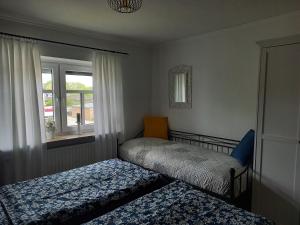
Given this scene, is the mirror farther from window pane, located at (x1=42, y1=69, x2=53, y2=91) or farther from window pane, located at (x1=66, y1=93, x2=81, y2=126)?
window pane, located at (x1=42, y1=69, x2=53, y2=91)

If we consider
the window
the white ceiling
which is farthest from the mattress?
the white ceiling

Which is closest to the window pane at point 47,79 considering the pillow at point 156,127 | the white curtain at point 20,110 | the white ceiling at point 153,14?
the white curtain at point 20,110

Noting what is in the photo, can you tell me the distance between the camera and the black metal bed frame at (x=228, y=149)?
2105mm

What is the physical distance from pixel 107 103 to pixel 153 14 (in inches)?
57.4

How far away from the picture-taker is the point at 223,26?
9.27 ft

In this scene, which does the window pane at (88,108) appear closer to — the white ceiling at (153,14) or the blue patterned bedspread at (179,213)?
the white ceiling at (153,14)

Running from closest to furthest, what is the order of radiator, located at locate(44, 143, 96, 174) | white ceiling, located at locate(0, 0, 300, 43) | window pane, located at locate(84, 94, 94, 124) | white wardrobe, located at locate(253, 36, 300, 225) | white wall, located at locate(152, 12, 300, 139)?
1. white wardrobe, located at locate(253, 36, 300, 225)
2. white ceiling, located at locate(0, 0, 300, 43)
3. white wall, located at locate(152, 12, 300, 139)
4. radiator, located at locate(44, 143, 96, 174)
5. window pane, located at locate(84, 94, 94, 124)

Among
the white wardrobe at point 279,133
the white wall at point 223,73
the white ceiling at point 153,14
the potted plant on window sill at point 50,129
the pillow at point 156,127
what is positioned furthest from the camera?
the pillow at point 156,127

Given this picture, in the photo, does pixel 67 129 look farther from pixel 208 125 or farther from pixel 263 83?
pixel 263 83

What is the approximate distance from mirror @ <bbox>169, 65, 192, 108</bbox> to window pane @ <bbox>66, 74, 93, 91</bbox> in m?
1.36

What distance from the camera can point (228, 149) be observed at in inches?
119

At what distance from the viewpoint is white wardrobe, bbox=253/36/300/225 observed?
1965 millimetres

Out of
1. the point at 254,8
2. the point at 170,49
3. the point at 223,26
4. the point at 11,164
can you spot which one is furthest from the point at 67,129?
the point at 254,8

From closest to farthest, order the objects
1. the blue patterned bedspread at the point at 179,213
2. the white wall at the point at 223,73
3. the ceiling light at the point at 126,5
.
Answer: the blue patterned bedspread at the point at 179,213, the ceiling light at the point at 126,5, the white wall at the point at 223,73
